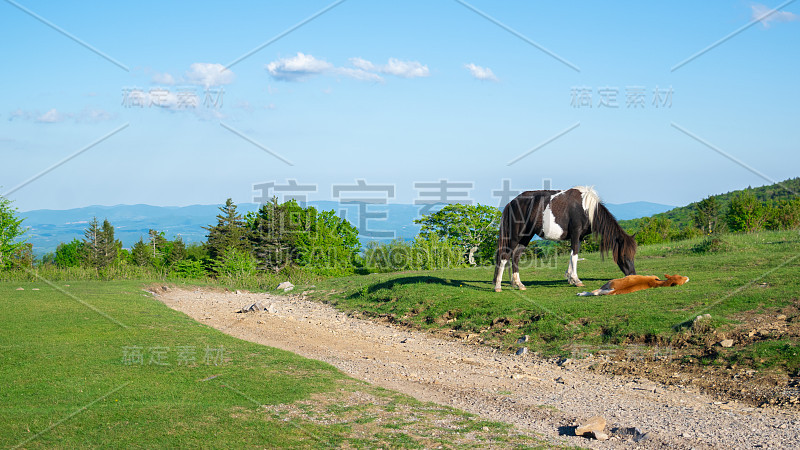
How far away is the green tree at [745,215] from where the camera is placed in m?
38.7

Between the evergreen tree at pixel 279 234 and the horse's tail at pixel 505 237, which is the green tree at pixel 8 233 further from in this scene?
the horse's tail at pixel 505 237

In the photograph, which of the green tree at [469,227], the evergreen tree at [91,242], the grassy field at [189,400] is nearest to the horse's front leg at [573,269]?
A: the grassy field at [189,400]

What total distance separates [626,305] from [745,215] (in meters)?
33.6

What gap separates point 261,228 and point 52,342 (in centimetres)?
2863

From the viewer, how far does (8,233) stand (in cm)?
3045

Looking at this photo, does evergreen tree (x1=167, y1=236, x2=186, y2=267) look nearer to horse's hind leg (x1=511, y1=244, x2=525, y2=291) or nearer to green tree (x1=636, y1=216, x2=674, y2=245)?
horse's hind leg (x1=511, y1=244, x2=525, y2=291)

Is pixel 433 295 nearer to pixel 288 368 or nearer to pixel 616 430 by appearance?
pixel 288 368

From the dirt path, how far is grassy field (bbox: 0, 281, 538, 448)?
741 millimetres

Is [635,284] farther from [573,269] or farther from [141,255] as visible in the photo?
[141,255]

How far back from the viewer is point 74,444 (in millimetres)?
6195

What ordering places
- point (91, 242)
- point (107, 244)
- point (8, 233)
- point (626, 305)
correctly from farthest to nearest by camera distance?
point (91, 242) → point (107, 244) → point (8, 233) → point (626, 305)

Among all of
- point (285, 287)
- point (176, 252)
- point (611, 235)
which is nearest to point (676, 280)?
point (611, 235)

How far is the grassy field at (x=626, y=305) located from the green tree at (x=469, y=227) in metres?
24.3

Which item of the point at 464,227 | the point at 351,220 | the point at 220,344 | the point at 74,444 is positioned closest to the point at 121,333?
the point at 220,344
